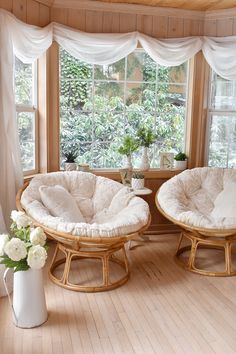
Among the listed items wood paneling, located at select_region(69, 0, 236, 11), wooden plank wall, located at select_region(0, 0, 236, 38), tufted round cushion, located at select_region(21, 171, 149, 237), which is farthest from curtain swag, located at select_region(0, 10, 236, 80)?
tufted round cushion, located at select_region(21, 171, 149, 237)

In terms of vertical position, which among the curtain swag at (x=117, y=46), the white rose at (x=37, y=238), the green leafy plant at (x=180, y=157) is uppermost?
the curtain swag at (x=117, y=46)

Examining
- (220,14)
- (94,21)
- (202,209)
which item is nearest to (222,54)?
(220,14)

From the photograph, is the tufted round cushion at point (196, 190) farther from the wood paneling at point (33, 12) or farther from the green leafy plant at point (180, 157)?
the wood paneling at point (33, 12)

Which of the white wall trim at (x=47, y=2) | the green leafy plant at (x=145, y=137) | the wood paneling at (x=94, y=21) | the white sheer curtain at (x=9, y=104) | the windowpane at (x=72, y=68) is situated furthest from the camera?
the green leafy plant at (x=145, y=137)

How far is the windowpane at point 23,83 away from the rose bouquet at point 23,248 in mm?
1676

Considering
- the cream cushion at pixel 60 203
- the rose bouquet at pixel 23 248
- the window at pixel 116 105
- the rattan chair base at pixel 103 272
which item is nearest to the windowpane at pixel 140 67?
the window at pixel 116 105

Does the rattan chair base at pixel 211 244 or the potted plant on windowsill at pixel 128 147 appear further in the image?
the potted plant on windowsill at pixel 128 147

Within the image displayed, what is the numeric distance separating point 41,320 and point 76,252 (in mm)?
675

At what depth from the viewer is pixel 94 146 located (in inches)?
170

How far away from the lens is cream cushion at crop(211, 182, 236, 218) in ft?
12.2

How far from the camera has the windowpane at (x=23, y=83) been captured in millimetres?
3754

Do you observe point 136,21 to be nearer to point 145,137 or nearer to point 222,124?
point 145,137

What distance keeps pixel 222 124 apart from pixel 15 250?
9.87 ft

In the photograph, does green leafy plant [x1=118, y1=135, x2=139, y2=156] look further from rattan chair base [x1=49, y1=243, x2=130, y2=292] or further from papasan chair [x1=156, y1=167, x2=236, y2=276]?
rattan chair base [x1=49, y1=243, x2=130, y2=292]
